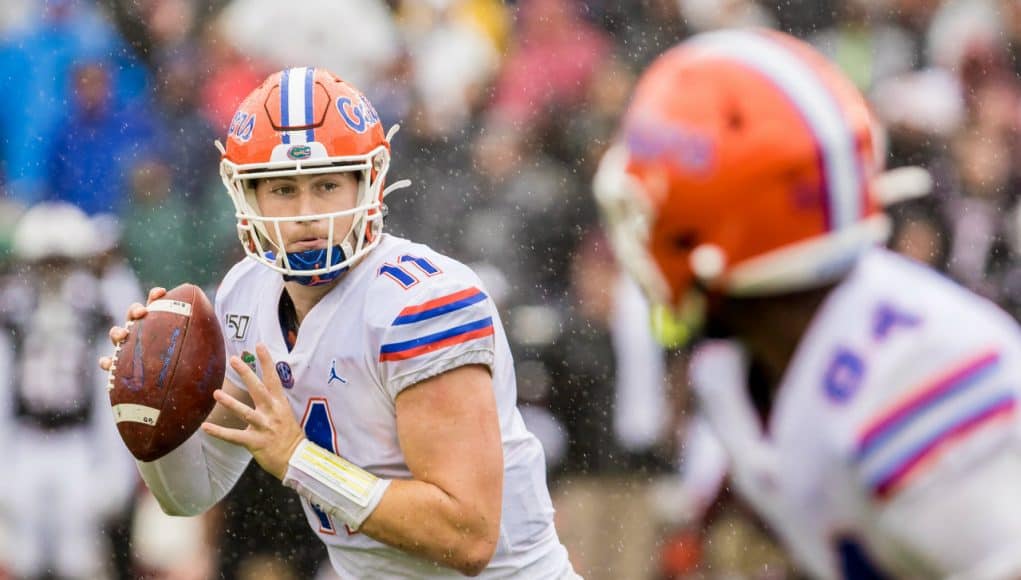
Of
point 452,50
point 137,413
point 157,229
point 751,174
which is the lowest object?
point 157,229

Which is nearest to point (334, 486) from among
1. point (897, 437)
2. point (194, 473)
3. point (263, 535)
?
point (194, 473)

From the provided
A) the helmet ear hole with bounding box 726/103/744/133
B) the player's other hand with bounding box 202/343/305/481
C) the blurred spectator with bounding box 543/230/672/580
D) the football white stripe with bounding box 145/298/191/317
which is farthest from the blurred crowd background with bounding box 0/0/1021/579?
the helmet ear hole with bounding box 726/103/744/133

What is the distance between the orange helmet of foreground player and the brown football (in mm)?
1415

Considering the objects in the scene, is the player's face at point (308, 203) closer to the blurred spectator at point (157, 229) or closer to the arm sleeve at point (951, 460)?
the arm sleeve at point (951, 460)

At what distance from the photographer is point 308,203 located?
10.4 ft

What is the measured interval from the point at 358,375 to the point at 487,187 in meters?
3.36

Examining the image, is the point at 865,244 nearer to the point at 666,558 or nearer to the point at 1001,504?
the point at 1001,504

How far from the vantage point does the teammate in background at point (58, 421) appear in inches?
257

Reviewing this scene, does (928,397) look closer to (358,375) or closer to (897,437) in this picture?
(897,437)

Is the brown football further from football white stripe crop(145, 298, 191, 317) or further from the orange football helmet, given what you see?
the orange football helmet

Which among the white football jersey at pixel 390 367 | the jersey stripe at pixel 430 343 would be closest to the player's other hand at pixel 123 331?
the white football jersey at pixel 390 367

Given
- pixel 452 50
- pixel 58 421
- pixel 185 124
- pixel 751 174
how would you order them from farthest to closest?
pixel 452 50 → pixel 185 124 → pixel 58 421 → pixel 751 174

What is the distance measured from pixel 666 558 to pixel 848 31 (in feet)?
7.64

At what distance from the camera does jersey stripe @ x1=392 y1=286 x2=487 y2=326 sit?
3020 mm
